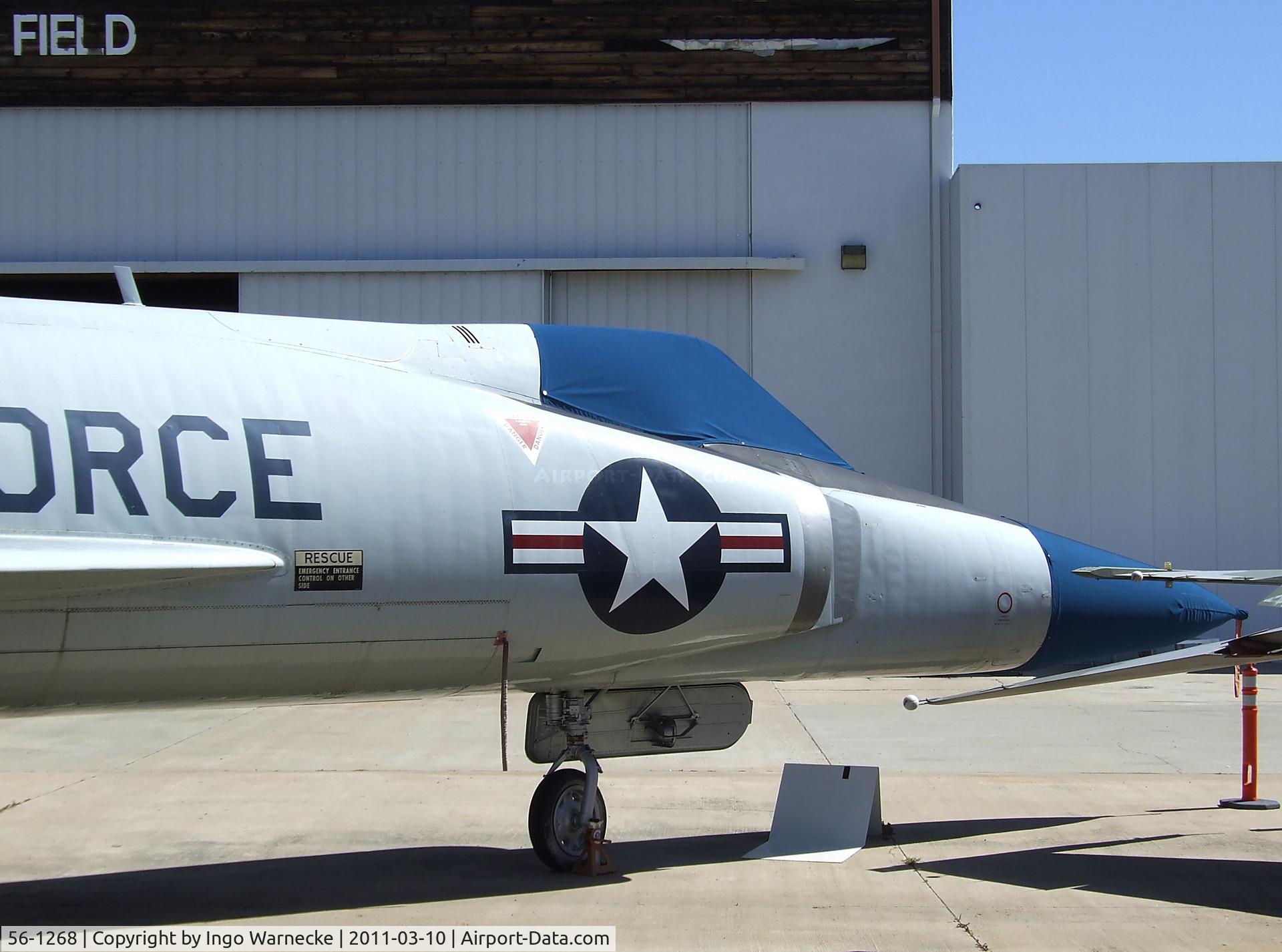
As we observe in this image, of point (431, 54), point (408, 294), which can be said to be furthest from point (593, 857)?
point (431, 54)

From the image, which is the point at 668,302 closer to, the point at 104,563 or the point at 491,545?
the point at 491,545

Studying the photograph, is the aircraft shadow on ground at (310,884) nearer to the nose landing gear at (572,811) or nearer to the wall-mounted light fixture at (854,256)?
the nose landing gear at (572,811)

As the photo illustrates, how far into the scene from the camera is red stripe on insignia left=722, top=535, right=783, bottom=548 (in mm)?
6570

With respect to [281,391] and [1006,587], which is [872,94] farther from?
[281,391]

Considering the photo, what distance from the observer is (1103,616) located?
287 inches

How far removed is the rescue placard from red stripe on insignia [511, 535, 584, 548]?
784mm

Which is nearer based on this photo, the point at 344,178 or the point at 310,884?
the point at 310,884

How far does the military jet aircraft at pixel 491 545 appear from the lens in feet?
17.4

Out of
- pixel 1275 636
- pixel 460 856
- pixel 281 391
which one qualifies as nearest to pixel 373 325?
pixel 281 391

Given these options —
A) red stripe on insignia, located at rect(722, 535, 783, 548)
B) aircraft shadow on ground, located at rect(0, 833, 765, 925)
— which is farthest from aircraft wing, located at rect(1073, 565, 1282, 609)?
aircraft shadow on ground, located at rect(0, 833, 765, 925)

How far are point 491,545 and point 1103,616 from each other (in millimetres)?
3688

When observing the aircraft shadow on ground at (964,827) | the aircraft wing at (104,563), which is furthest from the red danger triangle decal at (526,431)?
the aircraft shadow on ground at (964,827)

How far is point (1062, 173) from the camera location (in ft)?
60.1

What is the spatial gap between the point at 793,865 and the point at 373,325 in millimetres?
3922
